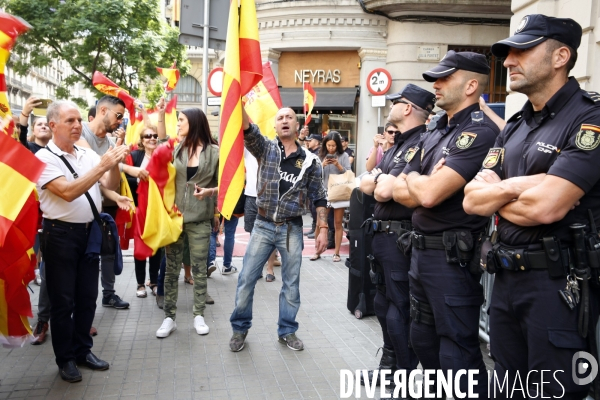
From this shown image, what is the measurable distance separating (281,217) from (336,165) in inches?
177

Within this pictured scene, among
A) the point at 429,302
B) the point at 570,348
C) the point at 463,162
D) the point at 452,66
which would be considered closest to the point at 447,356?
the point at 429,302

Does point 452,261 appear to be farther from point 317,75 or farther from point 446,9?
point 317,75

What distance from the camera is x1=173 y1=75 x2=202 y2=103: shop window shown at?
38.1m

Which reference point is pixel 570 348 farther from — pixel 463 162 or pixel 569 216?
pixel 463 162

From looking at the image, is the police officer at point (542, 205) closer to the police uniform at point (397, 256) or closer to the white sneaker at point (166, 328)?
the police uniform at point (397, 256)

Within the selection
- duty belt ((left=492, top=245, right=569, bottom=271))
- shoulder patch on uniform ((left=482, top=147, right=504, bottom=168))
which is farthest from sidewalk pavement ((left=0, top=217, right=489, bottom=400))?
shoulder patch on uniform ((left=482, top=147, right=504, bottom=168))

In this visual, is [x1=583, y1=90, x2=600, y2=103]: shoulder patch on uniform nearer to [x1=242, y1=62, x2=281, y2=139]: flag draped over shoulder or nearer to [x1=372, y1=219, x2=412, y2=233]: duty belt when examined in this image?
[x1=372, y1=219, x2=412, y2=233]: duty belt

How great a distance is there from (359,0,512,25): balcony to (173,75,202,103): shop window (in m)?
22.2

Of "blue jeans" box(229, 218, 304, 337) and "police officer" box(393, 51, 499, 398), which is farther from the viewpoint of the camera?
"blue jeans" box(229, 218, 304, 337)

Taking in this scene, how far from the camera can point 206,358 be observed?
200 inches

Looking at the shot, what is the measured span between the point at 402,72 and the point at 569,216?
15.9 metres

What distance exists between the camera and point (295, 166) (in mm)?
5250

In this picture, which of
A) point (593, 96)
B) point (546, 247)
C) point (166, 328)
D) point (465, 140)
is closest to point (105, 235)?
point (166, 328)

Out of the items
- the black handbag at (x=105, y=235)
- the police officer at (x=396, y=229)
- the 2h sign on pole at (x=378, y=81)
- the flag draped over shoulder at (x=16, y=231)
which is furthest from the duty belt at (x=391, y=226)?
the 2h sign on pole at (x=378, y=81)
